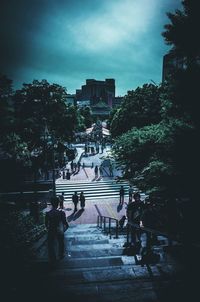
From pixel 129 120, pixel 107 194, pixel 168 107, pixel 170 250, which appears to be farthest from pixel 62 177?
pixel 170 250

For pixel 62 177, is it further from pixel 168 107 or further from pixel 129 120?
pixel 168 107

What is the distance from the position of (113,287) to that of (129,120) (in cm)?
2138

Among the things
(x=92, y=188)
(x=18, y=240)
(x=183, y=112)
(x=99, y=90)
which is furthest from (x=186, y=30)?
(x=99, y=90)

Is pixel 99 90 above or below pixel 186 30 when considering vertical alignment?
above

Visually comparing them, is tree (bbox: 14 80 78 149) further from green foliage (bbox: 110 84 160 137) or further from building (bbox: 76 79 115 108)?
building (bbox: 76 79 115 108)

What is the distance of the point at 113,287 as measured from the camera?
12.7 ft

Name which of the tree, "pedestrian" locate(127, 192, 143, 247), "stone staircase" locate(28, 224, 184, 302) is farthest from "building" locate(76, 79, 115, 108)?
"stone staircase" locate(28, 224, 184, 302)

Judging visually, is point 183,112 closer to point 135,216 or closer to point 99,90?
point 135,216

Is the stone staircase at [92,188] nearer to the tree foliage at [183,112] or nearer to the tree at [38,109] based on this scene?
the tree at [38,109]

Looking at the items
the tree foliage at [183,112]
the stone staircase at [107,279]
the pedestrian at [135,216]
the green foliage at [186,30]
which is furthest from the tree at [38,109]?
the stone staircase at [107,279]

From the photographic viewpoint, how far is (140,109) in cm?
2381

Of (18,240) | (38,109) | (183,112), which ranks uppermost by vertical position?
(38,109)

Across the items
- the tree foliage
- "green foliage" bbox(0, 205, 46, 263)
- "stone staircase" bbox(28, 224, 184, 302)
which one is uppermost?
the tree foliage

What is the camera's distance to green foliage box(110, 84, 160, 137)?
22.3 m
